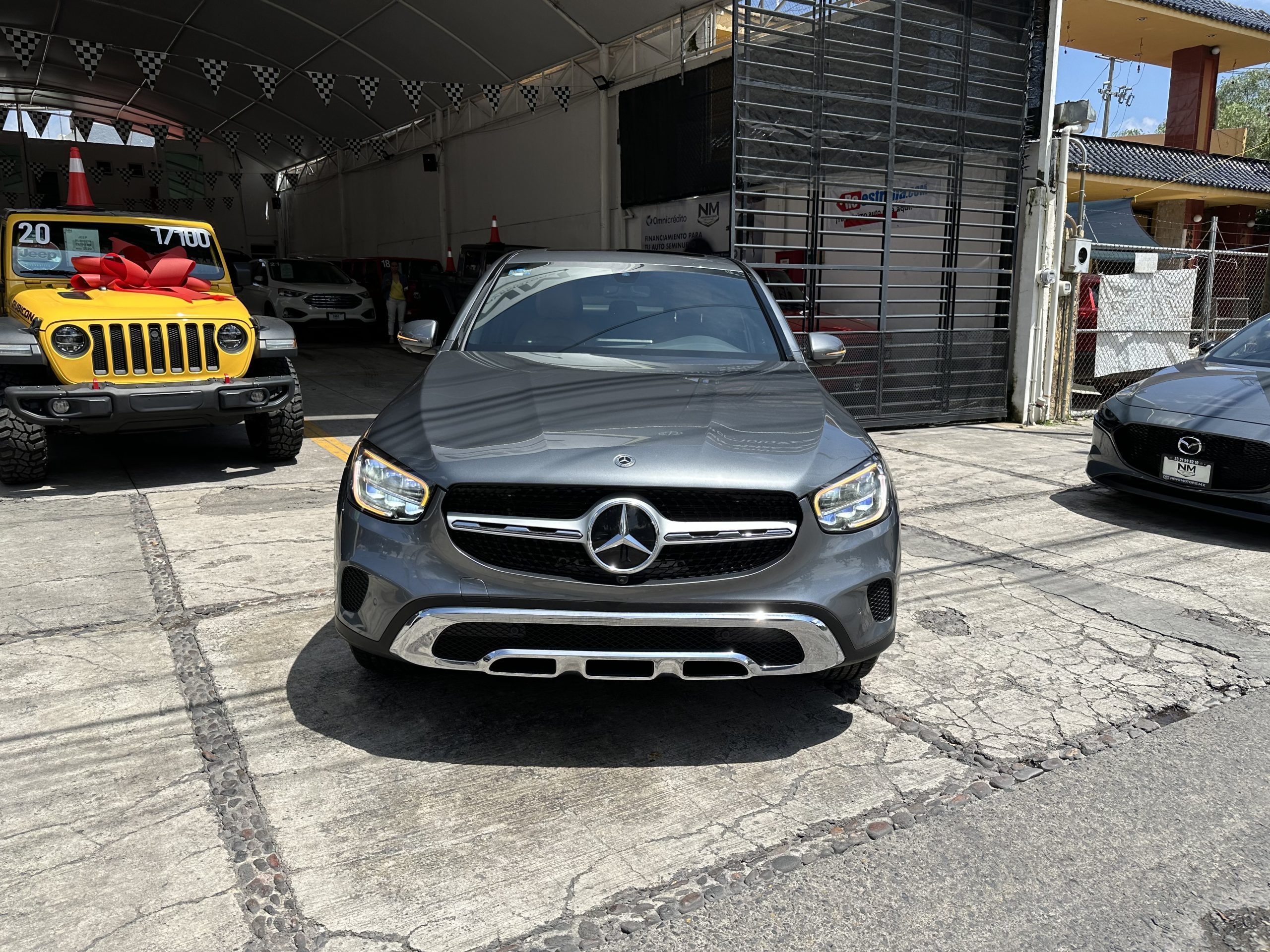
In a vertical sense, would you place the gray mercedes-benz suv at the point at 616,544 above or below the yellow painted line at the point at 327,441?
above

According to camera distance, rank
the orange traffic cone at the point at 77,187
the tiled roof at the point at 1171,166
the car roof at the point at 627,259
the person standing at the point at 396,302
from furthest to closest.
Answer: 1. the tiled roof at the point at 1171,166
2. the person standing at the point at 396,302
3. the orange traffic cone at the point at 77,187
4. the car roof at the point at 627,259

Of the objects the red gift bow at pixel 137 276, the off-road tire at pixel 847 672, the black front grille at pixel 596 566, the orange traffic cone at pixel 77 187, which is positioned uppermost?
the orange traffic cone at pixel 77 187

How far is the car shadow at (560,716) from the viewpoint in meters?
2.93

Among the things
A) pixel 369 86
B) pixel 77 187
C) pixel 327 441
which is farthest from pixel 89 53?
pixel 327 441

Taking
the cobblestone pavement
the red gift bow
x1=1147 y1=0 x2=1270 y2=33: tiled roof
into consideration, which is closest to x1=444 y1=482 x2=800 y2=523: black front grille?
the cobblestone pavement

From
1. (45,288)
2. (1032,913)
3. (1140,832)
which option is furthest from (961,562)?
(45,288)

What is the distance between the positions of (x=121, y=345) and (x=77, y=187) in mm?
2830

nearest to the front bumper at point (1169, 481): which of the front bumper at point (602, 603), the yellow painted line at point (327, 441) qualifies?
the front bumper at point (602, 603)

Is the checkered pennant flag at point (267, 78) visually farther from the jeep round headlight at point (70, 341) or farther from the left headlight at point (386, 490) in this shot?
the left headlight at point (386, 490)

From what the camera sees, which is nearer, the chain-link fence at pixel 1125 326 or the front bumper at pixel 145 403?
the front bumper at pixel 145 403

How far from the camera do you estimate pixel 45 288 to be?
667 centimetres

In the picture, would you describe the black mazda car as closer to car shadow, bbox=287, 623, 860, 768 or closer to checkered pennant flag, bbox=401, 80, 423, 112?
car shadow, bbox=287, 623, 860, 768

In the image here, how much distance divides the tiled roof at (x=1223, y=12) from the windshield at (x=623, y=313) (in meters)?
20.4

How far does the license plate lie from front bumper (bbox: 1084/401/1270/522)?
0.04 meters
